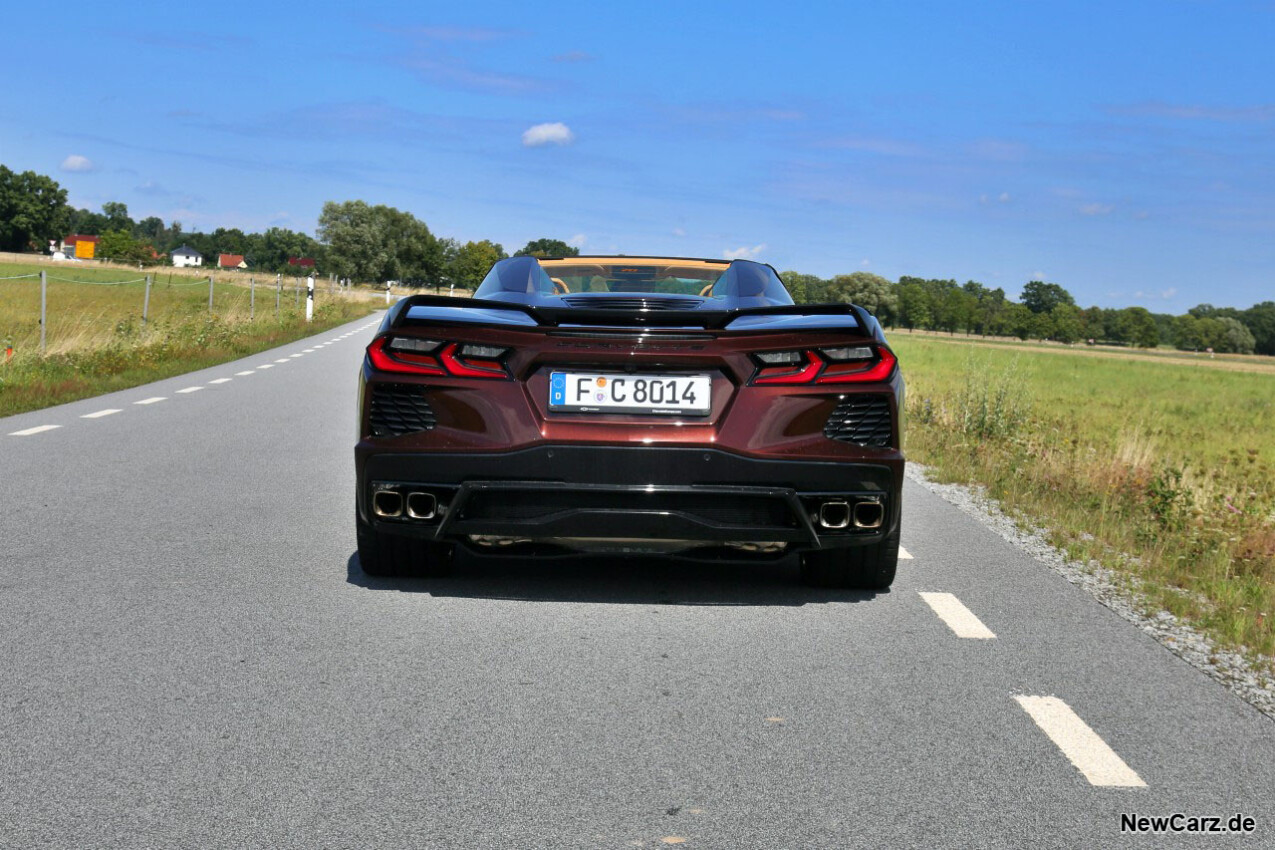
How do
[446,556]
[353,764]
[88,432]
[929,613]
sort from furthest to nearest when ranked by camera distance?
1. [88,432]
2. [446,556]
3. [929,613]
4. [353,764]

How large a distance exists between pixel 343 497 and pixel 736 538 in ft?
12.9

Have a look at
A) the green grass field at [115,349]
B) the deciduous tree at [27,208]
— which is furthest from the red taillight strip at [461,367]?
the deciduous tree at [27,208]

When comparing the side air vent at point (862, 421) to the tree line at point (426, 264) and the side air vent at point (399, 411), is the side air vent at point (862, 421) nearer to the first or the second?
the side air vent at point (399, 411)

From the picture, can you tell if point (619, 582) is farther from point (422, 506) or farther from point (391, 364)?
point (391, 364)

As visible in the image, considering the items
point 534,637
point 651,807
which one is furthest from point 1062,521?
point 651,807

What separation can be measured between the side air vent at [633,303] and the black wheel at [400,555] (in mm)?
1172

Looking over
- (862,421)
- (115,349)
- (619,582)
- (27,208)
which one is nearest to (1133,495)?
(619,582)

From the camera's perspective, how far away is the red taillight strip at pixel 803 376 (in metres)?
5.12

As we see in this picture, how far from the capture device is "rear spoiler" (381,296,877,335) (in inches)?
204

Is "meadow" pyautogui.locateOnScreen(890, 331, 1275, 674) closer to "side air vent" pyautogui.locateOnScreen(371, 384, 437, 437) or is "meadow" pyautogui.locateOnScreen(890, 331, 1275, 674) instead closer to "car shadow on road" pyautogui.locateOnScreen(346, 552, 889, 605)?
"car shadow on road" pyautogui.locateOnScreen(346, 552, 889, 605)

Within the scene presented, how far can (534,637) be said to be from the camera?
16.2 ft

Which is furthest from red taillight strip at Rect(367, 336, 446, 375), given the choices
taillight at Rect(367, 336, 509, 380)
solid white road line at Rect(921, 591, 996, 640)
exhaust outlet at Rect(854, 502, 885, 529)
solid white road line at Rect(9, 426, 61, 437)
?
solid white road line at Rect(9, 426, 61, 437)

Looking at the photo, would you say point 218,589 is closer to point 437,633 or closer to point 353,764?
point 437,633

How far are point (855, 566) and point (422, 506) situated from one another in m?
1.83
